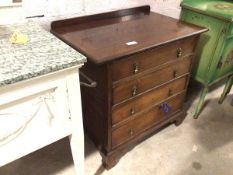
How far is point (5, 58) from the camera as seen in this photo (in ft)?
2.59

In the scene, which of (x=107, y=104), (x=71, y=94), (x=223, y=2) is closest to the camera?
(x=71, y=94)

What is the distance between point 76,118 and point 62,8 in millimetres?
661

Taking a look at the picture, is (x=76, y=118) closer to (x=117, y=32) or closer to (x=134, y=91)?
(x=134, y=91)

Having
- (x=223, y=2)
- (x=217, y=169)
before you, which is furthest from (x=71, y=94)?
(x=223, y=2)

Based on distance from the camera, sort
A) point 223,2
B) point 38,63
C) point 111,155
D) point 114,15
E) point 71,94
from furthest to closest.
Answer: point 223,2 < point 114,15 < point 111,155 < point 71,94 < point 38,63

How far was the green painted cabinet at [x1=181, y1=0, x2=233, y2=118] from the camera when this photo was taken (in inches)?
56.8

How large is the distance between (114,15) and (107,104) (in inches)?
24.3

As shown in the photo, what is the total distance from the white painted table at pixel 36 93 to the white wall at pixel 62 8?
0.43 feet

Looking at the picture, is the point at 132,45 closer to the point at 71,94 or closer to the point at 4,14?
the point at 71,94

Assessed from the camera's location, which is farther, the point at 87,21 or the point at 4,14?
the point at 87,21

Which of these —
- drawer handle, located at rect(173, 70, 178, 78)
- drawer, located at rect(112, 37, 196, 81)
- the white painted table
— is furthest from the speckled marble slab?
drawer handle, located at rect(173, 70, 178, 78)

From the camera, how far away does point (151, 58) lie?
1170mm

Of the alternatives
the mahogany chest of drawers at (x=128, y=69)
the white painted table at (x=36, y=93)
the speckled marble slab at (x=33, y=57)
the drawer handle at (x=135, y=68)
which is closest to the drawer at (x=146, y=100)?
the mahogany chest of drawers at (x=128, y=69)

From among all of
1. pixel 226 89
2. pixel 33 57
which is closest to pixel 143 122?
pixel 33 57
